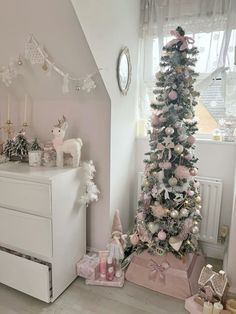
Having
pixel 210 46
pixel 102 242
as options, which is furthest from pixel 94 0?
A: pixel 102 242

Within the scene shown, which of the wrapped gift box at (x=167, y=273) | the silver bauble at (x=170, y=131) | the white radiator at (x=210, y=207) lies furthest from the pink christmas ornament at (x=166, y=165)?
the wrapped gift box at (x=167, y=273)

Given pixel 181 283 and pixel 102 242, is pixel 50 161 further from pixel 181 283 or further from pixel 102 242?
pixel 181 283

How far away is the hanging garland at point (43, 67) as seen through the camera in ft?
5.87

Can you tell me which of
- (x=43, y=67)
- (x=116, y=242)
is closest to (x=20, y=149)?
(x=43, y=67)

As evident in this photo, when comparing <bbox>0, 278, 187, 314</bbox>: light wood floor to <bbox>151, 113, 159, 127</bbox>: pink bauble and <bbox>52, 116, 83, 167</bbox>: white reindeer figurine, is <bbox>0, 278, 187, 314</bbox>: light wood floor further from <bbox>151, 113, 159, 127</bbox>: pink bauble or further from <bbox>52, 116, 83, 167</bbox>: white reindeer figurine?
<bbox>151, 113, 159, 127</bbox>: pink bauble

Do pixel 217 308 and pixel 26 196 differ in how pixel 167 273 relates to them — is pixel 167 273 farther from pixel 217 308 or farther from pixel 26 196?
pixel 26 196

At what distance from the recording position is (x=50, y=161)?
2008 millimetres

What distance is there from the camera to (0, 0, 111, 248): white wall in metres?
1.61

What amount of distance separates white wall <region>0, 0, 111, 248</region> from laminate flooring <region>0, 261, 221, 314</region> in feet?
1.50

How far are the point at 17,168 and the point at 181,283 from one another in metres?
1.46

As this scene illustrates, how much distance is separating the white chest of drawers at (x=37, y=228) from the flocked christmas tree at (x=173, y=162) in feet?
1.96

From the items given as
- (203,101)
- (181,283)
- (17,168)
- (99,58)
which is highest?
(99,58)

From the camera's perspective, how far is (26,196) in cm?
171

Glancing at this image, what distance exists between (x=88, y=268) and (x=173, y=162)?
1043mm
